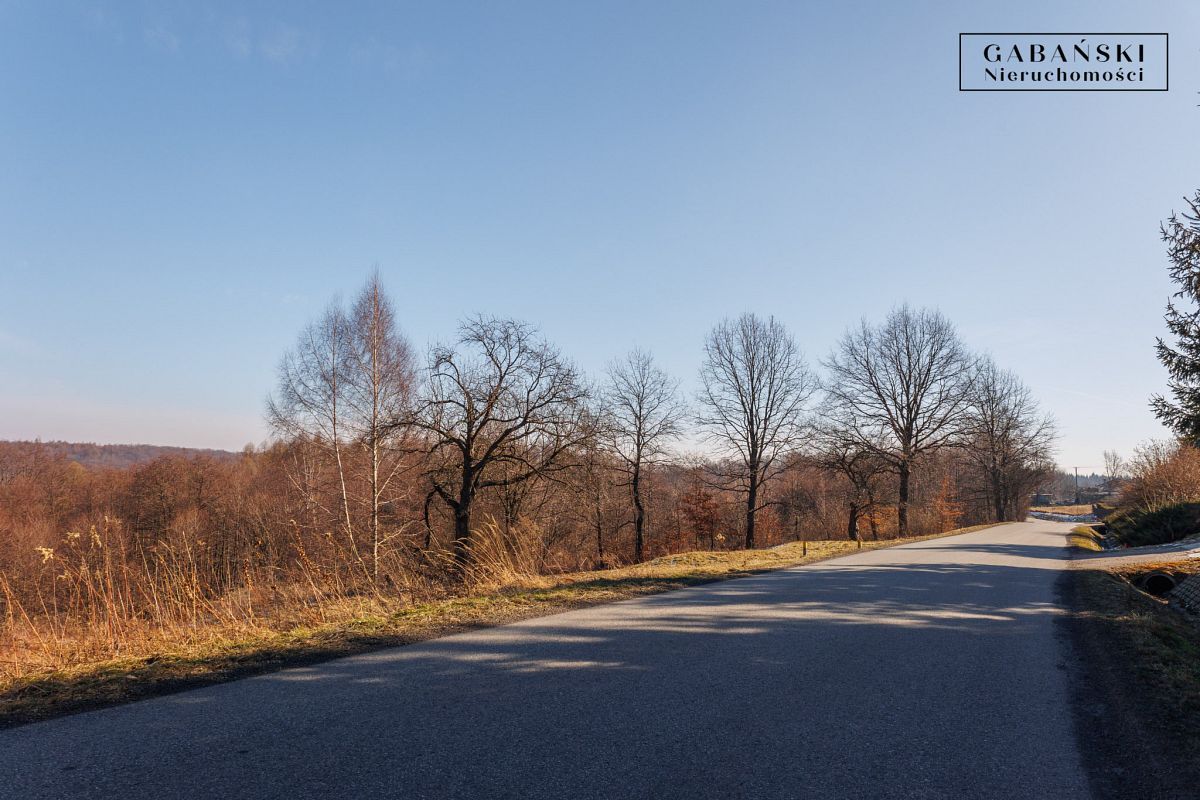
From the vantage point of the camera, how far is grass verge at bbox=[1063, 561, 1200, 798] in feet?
11.3

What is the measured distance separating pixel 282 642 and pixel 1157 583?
598 inches

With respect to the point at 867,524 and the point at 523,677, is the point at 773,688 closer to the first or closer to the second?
the point at 523,677

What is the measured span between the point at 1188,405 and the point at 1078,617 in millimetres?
11031

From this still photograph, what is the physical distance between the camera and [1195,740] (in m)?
3.91

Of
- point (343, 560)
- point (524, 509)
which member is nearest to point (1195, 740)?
point (343, 560)

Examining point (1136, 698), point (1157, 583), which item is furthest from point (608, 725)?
point (1157, 583)

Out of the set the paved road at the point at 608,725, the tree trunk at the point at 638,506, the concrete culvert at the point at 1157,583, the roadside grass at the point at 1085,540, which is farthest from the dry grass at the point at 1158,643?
the tree trunk at the point at 638,506

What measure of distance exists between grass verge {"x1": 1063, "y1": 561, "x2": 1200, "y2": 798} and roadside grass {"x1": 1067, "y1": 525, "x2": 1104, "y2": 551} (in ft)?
55.7

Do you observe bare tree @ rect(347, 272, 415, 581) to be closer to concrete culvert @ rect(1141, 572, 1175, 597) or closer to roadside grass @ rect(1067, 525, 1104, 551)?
concrete culvert @ rect(1141, 572, 1175, 597)

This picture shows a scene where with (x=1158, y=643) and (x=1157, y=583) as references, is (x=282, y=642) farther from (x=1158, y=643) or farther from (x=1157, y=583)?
(x=1157, y=583)

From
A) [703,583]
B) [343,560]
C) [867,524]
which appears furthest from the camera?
[867,524]

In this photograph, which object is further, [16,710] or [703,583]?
[703,583]

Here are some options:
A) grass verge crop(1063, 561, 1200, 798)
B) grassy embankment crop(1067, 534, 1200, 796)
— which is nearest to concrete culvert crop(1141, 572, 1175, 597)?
grassy embankment crop(1067, 534, 1200, 796)

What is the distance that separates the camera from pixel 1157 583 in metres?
12.1
